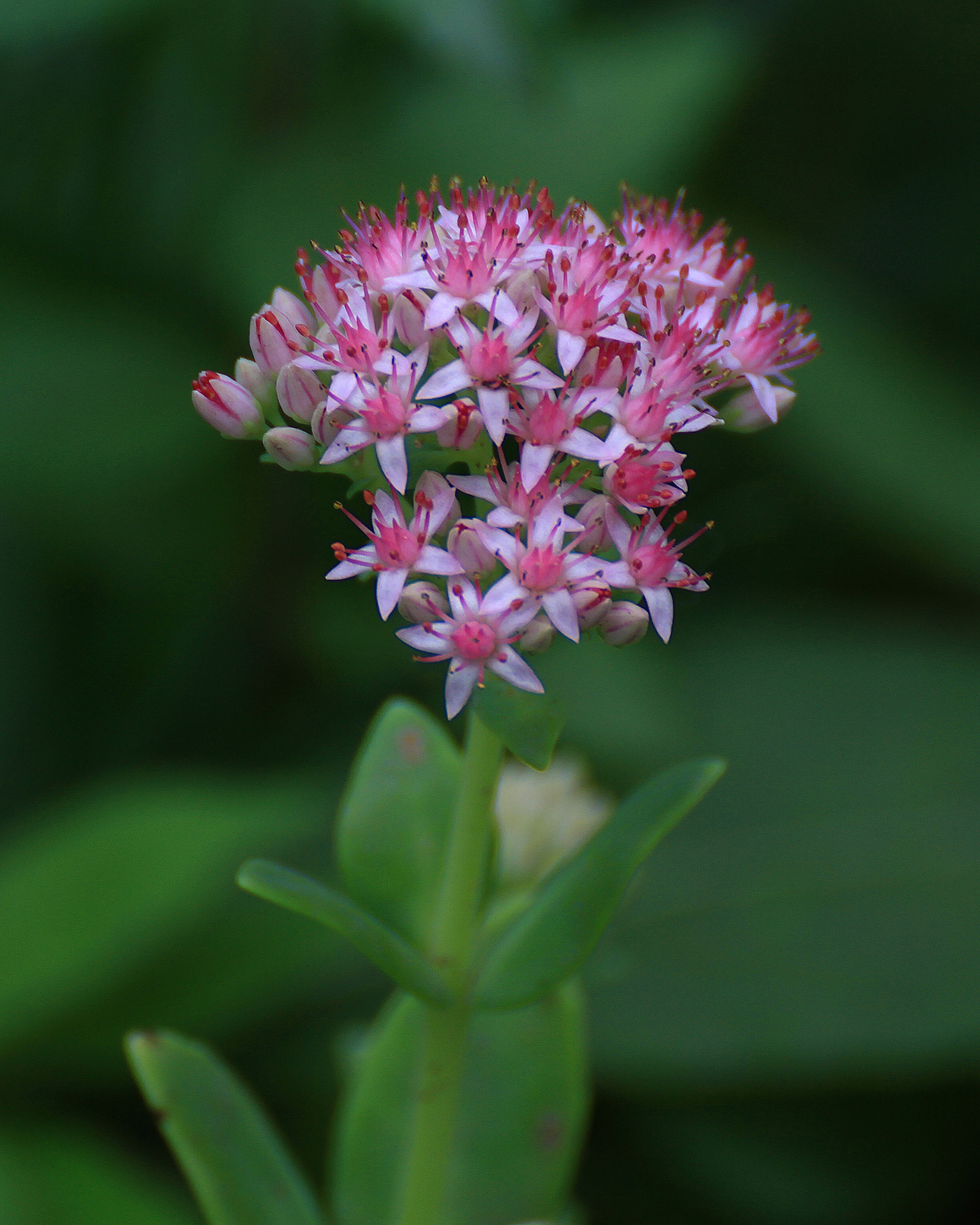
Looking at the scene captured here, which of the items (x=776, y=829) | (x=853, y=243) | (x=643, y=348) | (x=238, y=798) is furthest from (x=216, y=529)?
(x=853, y=243)

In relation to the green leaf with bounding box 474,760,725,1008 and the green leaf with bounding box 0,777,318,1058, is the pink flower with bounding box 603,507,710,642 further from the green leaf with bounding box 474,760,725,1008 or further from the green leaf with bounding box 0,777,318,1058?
the green leaf with bounding box 0,777,318,1058

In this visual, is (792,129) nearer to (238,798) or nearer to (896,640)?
(896,640)

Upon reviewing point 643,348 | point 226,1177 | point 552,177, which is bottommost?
point 226,1177

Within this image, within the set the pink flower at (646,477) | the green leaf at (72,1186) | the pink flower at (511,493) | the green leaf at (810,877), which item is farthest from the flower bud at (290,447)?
the green leaf at (72,1186)

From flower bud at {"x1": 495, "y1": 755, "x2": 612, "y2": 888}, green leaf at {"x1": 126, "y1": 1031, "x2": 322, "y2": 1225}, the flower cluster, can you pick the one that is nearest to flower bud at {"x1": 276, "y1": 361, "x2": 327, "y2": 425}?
the flower cluster

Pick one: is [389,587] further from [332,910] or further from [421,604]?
[332,910]

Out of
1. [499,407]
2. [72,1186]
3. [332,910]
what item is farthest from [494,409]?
[72,1186]
